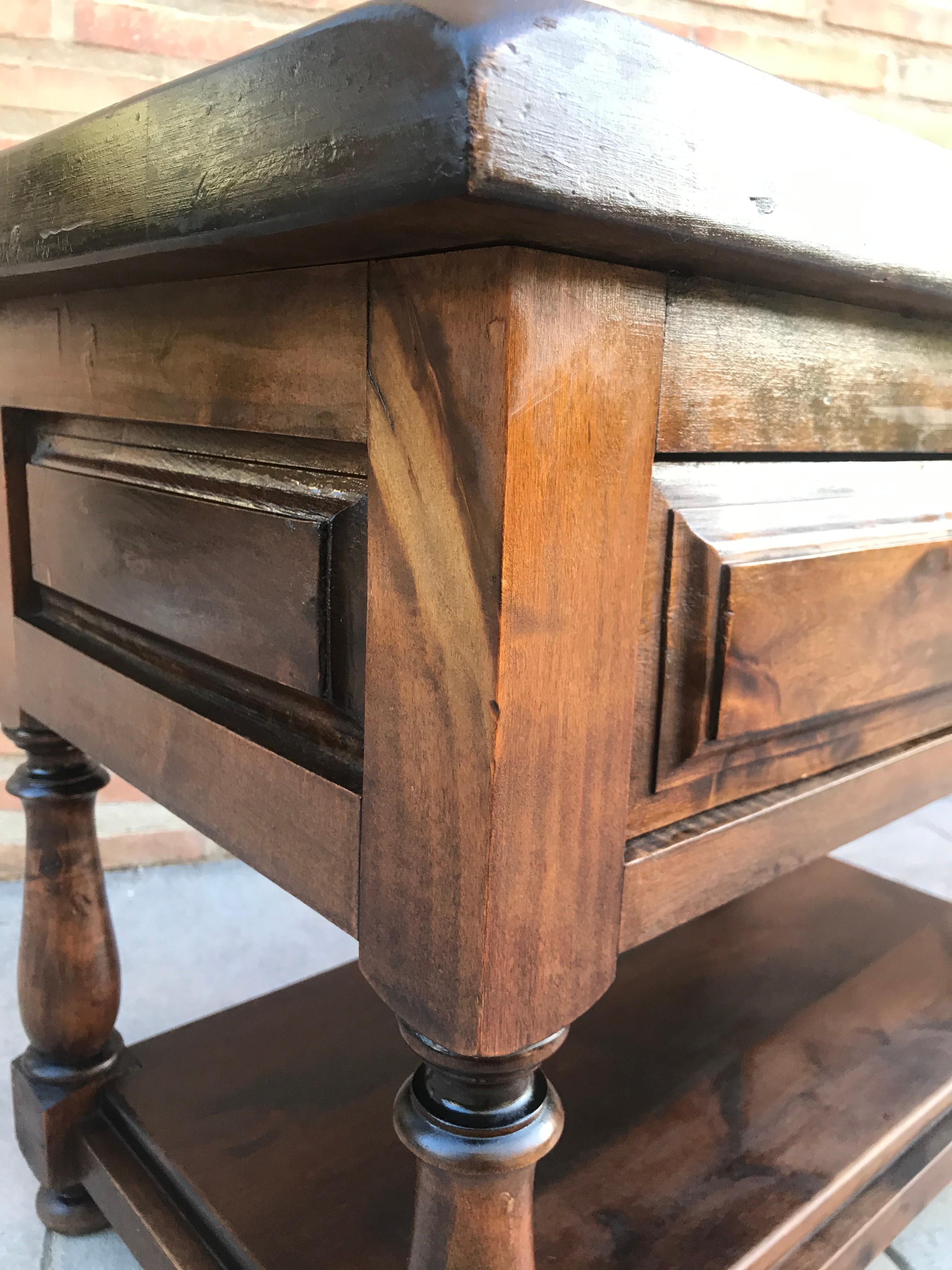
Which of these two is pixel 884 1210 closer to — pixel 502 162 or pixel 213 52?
pixel 502 162

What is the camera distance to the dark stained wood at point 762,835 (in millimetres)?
385

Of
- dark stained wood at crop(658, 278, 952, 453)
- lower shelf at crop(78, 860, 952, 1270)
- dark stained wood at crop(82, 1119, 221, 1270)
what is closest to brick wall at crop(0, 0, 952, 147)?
dark stained wood at crop(658, 278, 952, 453)

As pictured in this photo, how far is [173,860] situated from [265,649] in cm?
102

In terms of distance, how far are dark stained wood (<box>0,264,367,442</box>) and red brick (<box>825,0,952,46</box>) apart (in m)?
1.36

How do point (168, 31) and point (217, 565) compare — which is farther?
point (168, 31)

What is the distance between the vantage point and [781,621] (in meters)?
0.40

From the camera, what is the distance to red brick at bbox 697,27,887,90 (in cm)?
135

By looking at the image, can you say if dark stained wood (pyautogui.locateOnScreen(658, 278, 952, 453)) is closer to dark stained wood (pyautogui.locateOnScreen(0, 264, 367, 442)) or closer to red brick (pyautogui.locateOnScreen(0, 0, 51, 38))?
dark stained wood (pyautogui.locateOnScreen(0, 264, 367, 442))

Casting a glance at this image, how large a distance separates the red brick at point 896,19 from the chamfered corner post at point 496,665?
4.63ft

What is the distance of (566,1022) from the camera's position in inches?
13.7

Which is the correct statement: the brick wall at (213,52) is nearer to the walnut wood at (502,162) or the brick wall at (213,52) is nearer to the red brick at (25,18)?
the red brick at (25,18)

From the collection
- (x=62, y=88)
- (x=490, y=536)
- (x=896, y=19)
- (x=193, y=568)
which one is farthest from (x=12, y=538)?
(x=896, y=19)

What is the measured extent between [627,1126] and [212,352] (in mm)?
539

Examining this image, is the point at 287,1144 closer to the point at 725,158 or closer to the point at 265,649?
the point at 265,649
